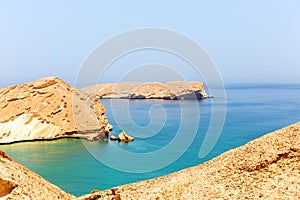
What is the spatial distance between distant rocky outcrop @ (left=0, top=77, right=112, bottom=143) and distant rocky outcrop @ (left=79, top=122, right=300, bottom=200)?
32352 millimetres

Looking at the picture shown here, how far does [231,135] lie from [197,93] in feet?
204

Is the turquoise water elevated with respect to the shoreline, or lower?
lower

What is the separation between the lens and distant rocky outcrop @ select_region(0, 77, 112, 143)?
4097 centimetres

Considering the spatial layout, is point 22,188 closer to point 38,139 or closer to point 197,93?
point 38,139

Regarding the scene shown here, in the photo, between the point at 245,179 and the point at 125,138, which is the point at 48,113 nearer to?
the point at 125,138

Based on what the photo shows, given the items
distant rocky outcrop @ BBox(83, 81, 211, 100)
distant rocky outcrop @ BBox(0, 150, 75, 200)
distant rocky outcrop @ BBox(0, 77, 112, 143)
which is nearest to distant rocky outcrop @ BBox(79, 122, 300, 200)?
distant rocky outcrop @ BBox(0, 150, 75, 200)

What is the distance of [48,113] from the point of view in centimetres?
4238

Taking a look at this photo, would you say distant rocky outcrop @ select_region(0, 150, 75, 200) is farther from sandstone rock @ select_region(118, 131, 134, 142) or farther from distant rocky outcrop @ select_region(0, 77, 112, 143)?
distant rocky outcrop @ select_region(0, 77, 112, 143)

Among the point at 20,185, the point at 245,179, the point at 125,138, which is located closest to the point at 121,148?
the point at 125,138

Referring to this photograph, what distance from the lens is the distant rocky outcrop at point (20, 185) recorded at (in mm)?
9430

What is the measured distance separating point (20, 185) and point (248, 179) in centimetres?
702

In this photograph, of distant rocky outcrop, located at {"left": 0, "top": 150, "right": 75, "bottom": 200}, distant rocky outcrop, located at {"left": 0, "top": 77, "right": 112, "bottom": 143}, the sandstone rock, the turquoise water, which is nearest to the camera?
distant rocky outcrop, located at {"left": 0, "top": 150, "right": 75, "bottom": 200}

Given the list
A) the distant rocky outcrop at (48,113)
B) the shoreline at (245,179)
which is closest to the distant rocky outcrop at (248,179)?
the shoreline at (245,179)

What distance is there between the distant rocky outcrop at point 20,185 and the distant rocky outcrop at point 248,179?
→ 6.33 feet
